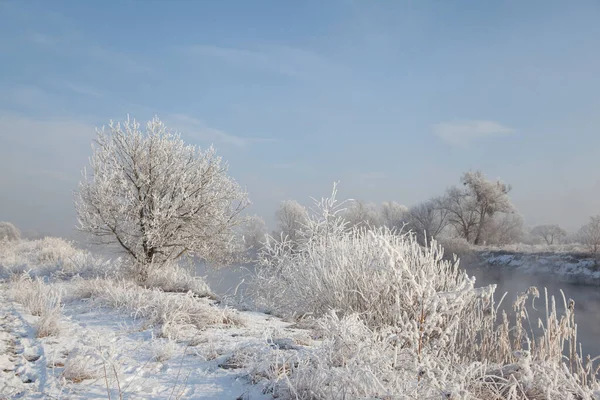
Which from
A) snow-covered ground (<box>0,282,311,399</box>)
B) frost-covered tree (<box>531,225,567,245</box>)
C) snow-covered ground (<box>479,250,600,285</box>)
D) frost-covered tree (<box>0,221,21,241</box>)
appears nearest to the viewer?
snow-covered ground (<box>0,282,311,399</box>)

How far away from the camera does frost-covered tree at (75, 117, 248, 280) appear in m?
10.9

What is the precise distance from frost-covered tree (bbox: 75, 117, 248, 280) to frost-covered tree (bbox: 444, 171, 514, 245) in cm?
3153

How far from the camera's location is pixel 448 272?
5355 mm

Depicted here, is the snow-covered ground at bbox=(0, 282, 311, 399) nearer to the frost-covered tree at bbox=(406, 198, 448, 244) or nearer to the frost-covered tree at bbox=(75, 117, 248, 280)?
the frost-covered tree at bbox=(75, 117, 248, 280)

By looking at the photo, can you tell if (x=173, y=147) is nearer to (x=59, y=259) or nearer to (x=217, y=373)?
(x=59, y=259)

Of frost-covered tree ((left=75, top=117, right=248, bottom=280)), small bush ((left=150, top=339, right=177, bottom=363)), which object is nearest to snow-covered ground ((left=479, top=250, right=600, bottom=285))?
frost-covered tree ((left=75, top=117, right=248, bottom=280))

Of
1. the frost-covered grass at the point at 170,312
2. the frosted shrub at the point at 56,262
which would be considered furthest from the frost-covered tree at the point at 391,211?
the frost-covered grass at the point at 170,312

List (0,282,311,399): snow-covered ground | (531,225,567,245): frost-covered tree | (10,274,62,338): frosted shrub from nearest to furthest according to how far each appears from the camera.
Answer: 1. (0,282,311,399): snow-covered ground
2. (10,274,62,338): frosted shrub
3. (531,225,567,245): frost-covered tree

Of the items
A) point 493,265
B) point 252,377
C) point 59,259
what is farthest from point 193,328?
point 493,265

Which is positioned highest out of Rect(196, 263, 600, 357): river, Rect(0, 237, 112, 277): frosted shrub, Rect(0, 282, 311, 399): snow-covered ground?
Rect(0, 282, 311, 399): snow-covered ground

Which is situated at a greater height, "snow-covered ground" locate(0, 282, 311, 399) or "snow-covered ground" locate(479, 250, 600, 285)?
"snow-covered ground" locate(0, 282, 311, 399)

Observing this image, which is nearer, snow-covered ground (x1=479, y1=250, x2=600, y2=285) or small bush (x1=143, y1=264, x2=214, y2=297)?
small bush (x1=143, y1=264, x2=214, y2=297)

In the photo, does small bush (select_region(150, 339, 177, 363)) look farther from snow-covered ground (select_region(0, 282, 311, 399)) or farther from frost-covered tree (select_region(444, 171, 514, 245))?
frost-covered tree (select_region(444, 171, 514, 245))

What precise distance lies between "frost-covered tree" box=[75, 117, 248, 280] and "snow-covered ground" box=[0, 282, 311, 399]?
18.1 feet
